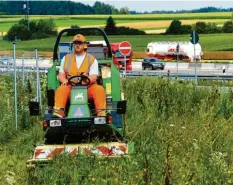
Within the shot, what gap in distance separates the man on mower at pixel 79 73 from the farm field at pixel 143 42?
176 ft

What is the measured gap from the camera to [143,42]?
7556 cm

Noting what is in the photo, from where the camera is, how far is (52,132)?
9.38 meters

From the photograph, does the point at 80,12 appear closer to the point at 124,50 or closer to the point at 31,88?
the point at 124,50

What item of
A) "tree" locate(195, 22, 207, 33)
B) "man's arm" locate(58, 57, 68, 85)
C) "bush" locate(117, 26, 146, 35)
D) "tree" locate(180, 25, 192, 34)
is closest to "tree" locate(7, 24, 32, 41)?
"bush" locate(117, 26, 146, 35)

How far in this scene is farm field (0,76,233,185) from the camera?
675 cm

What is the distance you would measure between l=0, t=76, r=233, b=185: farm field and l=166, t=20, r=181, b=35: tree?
213 ft

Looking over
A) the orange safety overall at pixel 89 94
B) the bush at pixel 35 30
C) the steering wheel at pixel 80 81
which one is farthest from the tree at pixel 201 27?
the steering wheel at pixel 80 81

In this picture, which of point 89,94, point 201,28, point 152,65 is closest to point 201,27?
point 201,28

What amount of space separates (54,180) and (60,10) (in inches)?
3759

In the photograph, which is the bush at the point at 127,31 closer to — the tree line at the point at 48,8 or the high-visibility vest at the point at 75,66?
the tree line at the point at 48,8

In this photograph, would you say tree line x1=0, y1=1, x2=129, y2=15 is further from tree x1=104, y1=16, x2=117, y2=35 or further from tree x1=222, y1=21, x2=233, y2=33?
tree x1=222, y1=21, x2=233, y2=33

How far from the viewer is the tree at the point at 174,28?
7956 centimetres

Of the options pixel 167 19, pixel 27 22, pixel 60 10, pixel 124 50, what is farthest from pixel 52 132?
pixel 60 10

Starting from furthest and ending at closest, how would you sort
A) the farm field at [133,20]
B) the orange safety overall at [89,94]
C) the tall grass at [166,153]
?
the farm field at [133,20] < the orange safety overall at [89,94] < the tall grass at [166,153]
